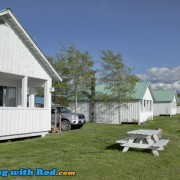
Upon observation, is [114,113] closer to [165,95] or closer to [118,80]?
[118,80]

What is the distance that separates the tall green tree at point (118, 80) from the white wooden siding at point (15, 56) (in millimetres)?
14159

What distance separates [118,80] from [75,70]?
15.1ft

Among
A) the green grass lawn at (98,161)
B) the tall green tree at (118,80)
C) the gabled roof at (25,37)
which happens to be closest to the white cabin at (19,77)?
the gabled roof at (25,37)

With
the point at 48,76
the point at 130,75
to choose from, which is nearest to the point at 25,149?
the point at 48,76

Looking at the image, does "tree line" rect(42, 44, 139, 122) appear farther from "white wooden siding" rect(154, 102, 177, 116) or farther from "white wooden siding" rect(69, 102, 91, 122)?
"white wooden siding" rect(154, 102, 177, 116)

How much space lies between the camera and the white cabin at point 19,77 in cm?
1326

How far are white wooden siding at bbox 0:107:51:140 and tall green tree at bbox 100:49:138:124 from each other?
13639 millimetres

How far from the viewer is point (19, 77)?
48.9 ft

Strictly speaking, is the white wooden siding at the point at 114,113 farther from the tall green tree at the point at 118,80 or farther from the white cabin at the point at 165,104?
the white cabin at the point at 165,104

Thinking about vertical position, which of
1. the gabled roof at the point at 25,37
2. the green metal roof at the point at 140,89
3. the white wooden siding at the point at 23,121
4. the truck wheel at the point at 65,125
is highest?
the gabled roof at the point at 25,37

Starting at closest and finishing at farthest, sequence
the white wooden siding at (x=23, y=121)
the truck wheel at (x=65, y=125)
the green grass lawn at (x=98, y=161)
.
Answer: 1. the green grass lawn at (x=98, y=161)
2. the white wooden siding at (x=23, y=121)
3. the truck wheel at (x=65, y=125)

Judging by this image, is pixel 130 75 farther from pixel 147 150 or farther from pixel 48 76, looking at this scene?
pixel 147 150

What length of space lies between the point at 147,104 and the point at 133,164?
26.4 meters

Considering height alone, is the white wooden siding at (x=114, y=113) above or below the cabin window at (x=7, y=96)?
below
